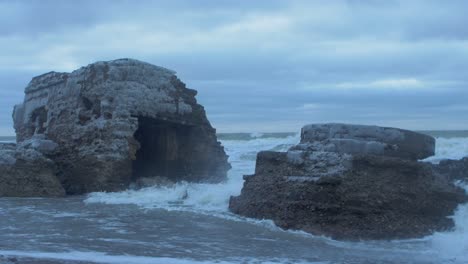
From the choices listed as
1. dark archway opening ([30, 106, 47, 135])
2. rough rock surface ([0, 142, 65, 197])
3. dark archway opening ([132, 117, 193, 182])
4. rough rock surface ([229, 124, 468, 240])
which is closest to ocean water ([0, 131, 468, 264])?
rough rock surface ([229, 124, 468, 240])

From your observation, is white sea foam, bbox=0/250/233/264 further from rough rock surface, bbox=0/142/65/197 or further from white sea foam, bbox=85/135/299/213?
rough rock surface, bbox=0/142/65/197

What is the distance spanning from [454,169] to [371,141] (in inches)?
95.8

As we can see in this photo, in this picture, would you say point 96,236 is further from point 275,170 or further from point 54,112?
point 54,112

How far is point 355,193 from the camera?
888 cm

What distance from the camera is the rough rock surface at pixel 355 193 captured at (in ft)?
28.5

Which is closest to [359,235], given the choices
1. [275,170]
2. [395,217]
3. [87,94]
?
[395,217]

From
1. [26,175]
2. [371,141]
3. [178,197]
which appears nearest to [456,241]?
[371,141]

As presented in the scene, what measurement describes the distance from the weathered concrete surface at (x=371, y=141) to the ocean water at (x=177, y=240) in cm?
125

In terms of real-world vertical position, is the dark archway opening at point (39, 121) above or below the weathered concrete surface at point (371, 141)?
above

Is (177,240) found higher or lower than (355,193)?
lower

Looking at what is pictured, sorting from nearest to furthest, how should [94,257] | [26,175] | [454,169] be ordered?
[94,257]
[454,169]
[26,175]

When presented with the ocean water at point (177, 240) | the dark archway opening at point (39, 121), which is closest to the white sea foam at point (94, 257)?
the ocean water at point (177, 240)

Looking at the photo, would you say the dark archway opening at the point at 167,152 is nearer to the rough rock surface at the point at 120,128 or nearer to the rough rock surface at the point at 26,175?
the rough rock surface at the point at 120,128

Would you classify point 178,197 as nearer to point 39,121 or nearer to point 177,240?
point 177,240
